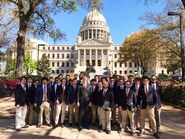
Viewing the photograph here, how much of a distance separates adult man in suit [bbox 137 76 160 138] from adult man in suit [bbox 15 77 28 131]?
419 cm

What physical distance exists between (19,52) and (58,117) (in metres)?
13.8

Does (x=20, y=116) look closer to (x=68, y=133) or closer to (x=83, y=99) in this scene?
(x=68, y=133)

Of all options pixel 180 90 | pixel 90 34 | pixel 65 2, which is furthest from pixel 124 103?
pixel 90 34

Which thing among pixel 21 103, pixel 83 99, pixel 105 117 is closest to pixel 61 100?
pixel 83 99

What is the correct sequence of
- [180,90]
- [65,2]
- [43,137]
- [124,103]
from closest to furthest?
[43,137] < [124,103] < [180,90] < [65,2]

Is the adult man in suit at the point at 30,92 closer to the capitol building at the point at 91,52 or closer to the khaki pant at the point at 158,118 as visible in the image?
the khaki pant at the point at 158,118

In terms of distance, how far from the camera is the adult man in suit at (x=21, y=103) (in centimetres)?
1265

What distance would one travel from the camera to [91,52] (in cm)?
15000

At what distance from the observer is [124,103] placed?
40.4 feet

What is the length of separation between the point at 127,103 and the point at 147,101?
70 centimetres

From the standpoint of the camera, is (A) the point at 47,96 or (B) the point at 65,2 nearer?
(A) the point at 47,96

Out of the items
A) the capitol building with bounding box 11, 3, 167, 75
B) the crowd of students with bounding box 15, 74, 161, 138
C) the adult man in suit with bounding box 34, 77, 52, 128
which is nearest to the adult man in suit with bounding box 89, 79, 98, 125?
the crowd of students with bounding box 15, 74, 161, 138

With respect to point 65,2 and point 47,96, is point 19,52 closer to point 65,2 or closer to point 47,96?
point 65,2

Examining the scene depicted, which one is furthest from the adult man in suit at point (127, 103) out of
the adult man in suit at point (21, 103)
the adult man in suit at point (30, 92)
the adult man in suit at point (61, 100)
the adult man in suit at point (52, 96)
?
the adult man in suit at point (21, 103)
